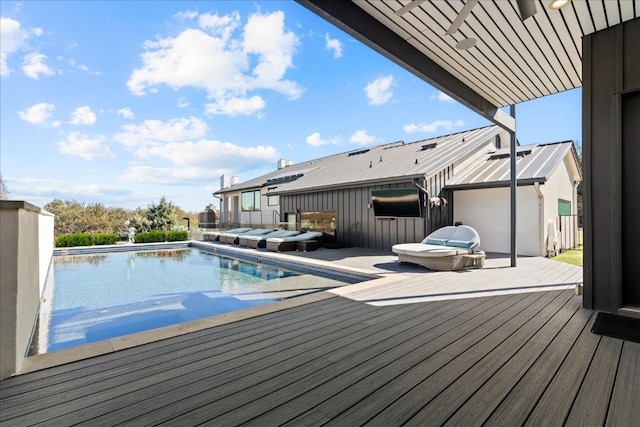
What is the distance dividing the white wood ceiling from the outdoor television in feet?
14.3

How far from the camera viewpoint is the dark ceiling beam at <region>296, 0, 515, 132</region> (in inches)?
102

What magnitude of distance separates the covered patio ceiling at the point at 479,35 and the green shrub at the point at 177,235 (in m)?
14.3

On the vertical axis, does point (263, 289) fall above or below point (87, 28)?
below

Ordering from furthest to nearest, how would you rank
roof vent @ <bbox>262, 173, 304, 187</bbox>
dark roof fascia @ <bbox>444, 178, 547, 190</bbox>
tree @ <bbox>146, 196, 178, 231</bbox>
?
roof vent @ <bbox>262, 173, 304, 187</bbox>
tree @ <bbox>146, 196, 178, 231</bbox>
dark roof fascia @ <bbox>444, 178, 547, 190</bbox>

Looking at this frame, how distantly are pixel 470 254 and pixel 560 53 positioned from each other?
3.92 meters

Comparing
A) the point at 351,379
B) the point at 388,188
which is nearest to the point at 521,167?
the point at 388,188

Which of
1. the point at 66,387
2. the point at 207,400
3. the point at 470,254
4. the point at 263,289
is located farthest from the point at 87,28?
the point at 470,254

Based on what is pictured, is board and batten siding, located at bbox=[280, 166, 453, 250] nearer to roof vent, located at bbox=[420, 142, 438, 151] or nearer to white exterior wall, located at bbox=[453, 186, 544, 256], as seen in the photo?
white exterior wall, located at bbox=[453, 186, 544, 256]

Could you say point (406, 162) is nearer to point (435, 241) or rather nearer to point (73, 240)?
point (435, 241)

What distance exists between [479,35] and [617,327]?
338 centimetres

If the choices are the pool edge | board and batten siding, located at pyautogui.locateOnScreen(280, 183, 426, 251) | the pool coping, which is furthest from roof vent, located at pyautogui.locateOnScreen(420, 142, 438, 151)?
the pool edge

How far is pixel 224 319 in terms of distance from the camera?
311 centimetres

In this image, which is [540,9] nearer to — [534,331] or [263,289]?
[534,331]

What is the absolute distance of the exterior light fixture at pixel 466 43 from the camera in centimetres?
322
